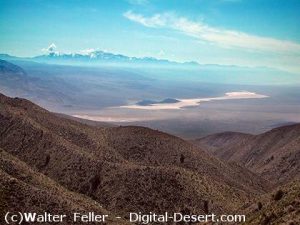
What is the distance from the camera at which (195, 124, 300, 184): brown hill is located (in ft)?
326

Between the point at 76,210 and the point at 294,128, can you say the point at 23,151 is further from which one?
the point at 294,128

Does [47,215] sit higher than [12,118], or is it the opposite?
[12,118]

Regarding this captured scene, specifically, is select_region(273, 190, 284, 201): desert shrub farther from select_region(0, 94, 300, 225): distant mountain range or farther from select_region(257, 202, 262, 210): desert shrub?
select_region(257, 202, 262, 210): desert shrub

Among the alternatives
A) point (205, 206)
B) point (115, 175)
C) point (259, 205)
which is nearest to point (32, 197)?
point (115, 175)

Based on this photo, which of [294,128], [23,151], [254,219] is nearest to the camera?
[254,219]

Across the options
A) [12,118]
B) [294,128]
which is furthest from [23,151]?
[294,128]

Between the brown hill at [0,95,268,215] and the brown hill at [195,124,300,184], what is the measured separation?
13.9 m

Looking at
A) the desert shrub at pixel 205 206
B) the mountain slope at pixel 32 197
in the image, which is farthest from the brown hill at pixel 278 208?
the mountain slope at pixel 32 197

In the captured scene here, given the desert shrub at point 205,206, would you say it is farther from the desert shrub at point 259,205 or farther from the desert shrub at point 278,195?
the desert shrub at point 278,195

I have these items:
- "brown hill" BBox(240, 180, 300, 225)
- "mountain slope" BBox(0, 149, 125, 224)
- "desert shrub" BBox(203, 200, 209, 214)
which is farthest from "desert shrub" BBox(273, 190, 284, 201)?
"desert shrub" BBox(203, 200, 209, 214)

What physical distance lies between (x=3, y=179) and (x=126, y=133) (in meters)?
38.5

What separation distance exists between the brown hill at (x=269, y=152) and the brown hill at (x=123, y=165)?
45.5ft

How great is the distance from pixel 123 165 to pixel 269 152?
65522 millimetres

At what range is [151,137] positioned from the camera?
272 ft
